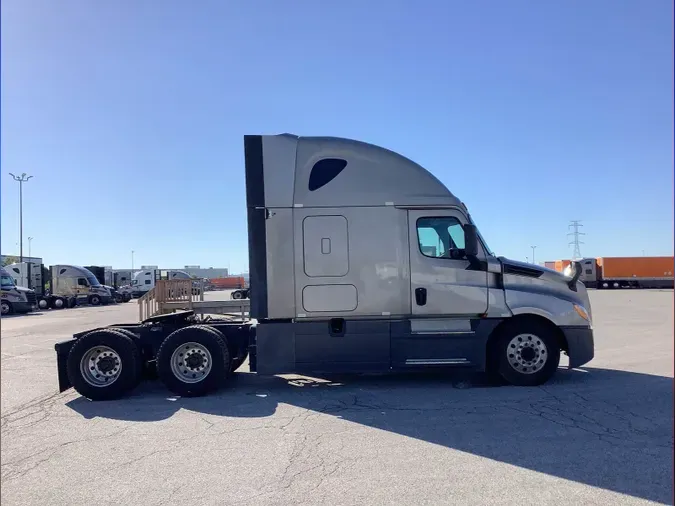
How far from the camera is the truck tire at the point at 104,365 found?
7246mm

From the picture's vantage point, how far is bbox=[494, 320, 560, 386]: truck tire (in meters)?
7.37

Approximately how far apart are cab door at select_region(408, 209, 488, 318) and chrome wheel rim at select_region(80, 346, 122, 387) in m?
4.60

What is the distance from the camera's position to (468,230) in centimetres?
734

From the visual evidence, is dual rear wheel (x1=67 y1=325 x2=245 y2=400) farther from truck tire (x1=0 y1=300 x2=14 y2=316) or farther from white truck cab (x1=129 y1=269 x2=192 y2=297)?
white truck cab (x1=129 y1=269 x2=192 y2=297)

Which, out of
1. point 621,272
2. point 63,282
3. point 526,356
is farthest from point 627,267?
point 63,282

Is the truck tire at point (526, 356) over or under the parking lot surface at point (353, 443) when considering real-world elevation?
over

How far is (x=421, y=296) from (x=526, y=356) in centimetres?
184

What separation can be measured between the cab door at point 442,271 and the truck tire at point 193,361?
119 inches

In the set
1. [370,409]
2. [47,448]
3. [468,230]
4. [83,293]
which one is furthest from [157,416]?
[83,293]

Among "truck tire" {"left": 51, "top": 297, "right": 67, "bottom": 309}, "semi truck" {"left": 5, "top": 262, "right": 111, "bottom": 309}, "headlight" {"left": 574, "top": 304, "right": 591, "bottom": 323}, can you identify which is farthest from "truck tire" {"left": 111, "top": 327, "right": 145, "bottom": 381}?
"semi truck" {"left": 5, "top": 262, "right": 111, "bottom": 309}

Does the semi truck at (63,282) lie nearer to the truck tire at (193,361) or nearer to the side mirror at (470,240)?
the truck tire at (193,361)

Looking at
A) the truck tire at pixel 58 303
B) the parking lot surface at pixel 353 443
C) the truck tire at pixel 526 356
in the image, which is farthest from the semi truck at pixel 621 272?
the parking lot surface at pixel 353 443

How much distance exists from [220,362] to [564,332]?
524 centimetres

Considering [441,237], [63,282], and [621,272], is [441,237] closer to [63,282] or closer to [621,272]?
[63,282]
